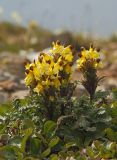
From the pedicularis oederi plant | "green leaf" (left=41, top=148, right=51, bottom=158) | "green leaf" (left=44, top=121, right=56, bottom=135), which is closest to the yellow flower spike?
the pedicularis oederi plant

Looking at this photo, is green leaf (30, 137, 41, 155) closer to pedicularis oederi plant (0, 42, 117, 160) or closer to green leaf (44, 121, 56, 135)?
pedicularis oederi plant (0, 42, 117, 160)

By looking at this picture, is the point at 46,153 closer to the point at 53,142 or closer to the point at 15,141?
the point at 53,142

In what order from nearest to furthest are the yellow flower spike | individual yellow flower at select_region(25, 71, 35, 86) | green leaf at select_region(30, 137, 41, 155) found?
1. green leaf at select_region(30, 137, 41, 155)
2. individual yellow flower at select_region(25, 71, 35, 86)
3. the yellow flower spike

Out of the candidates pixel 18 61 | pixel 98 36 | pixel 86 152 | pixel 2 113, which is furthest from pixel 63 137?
pixel 98 36

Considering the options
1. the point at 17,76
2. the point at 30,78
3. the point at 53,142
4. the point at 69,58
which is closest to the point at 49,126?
the point at 53,142

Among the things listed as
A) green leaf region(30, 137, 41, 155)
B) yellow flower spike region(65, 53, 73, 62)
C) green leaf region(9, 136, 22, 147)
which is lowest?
green leaf region(30, 137, 41, 155)

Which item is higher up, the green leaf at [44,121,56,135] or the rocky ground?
the rocky ground
